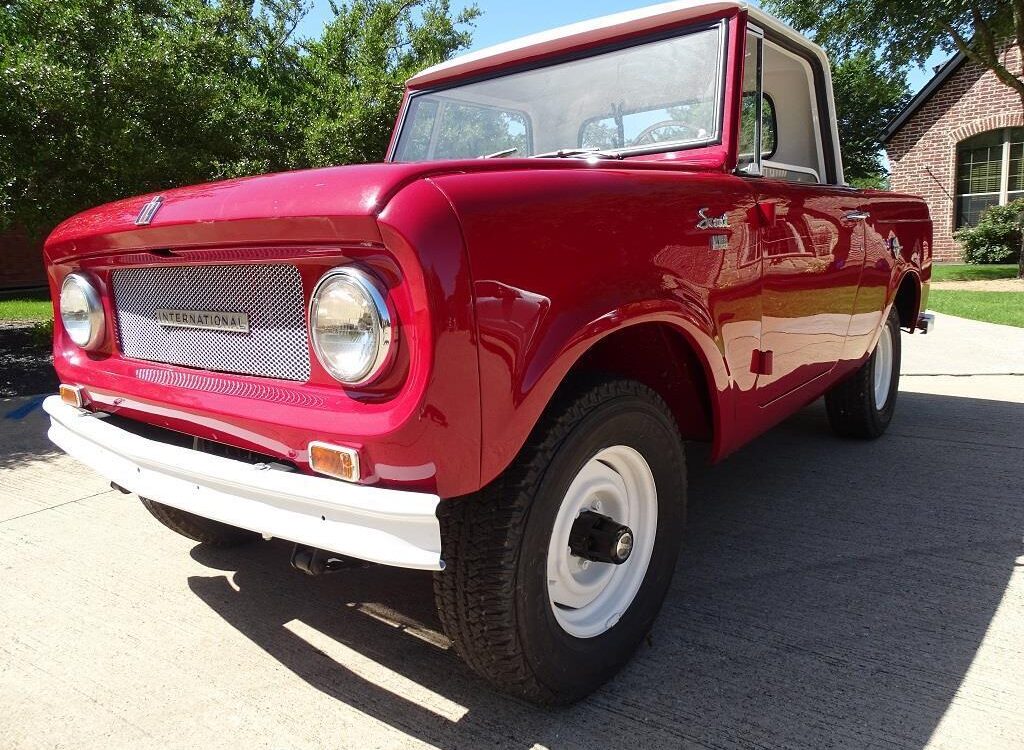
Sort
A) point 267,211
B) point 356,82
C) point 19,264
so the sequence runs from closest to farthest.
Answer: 1. point 267,211
2. point 356,82
3. point 19,264

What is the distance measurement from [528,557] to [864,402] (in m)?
3.07

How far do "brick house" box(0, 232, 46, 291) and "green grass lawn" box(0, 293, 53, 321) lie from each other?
815 mm

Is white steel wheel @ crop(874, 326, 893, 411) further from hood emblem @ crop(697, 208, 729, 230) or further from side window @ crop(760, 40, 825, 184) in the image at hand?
hood emblem @ crop(697, 208, 729, 230)

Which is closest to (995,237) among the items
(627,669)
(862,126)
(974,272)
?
(974,272)

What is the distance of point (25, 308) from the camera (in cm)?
1150

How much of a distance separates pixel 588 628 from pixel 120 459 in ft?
4.41

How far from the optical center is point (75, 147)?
5.84m

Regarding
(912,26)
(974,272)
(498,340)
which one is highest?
(912,26)

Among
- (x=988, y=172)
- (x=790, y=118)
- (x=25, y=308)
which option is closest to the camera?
(x=790, y=118)

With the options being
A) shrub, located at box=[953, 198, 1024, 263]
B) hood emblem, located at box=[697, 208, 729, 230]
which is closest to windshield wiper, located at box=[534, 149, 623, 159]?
hood emblem, located at box=[697, 208, 729, 230]

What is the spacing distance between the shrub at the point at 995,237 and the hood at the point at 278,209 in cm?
1765

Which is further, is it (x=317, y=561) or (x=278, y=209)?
(x=317, y=561)

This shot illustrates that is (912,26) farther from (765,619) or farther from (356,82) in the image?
(765,619)

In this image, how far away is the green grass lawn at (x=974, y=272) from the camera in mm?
14203
